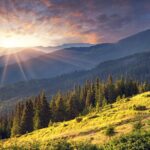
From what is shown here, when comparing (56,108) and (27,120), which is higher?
(56,108)

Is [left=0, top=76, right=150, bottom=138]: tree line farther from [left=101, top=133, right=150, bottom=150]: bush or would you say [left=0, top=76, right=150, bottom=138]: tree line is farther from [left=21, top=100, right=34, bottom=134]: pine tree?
[left=101, top=133, right=150, bottom=150]: bush

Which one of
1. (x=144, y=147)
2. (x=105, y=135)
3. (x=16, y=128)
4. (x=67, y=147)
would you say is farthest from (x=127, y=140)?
(x=16, y=128)

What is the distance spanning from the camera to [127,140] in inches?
1062

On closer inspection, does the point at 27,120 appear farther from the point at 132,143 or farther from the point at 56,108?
the point at 132,143

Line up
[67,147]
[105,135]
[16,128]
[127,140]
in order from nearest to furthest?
1. [127,140]
2. [67,147]
3. [105,135]
4. [16,128]

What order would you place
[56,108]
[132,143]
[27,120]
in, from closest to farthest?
[132,143], [27,120], [56,108]

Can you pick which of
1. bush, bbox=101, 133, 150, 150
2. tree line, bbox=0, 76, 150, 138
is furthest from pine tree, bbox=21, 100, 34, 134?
bush, bbox=101, 133, 150, 150

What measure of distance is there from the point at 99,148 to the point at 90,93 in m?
120

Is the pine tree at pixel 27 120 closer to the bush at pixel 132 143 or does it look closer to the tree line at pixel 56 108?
the tree line at pixel 56 108

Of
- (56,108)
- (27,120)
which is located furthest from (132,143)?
(27,120)

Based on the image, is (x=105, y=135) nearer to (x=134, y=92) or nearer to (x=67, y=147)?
(x=67, y=147)

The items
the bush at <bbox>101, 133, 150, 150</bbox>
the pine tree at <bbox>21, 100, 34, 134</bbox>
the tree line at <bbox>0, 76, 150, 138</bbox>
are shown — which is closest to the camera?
the bush at <bbox>101, 133, 150, 150</bbox>

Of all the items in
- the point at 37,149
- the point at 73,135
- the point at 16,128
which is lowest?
the point at 16,128

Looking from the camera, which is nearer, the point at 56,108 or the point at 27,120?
the point at 27,120
